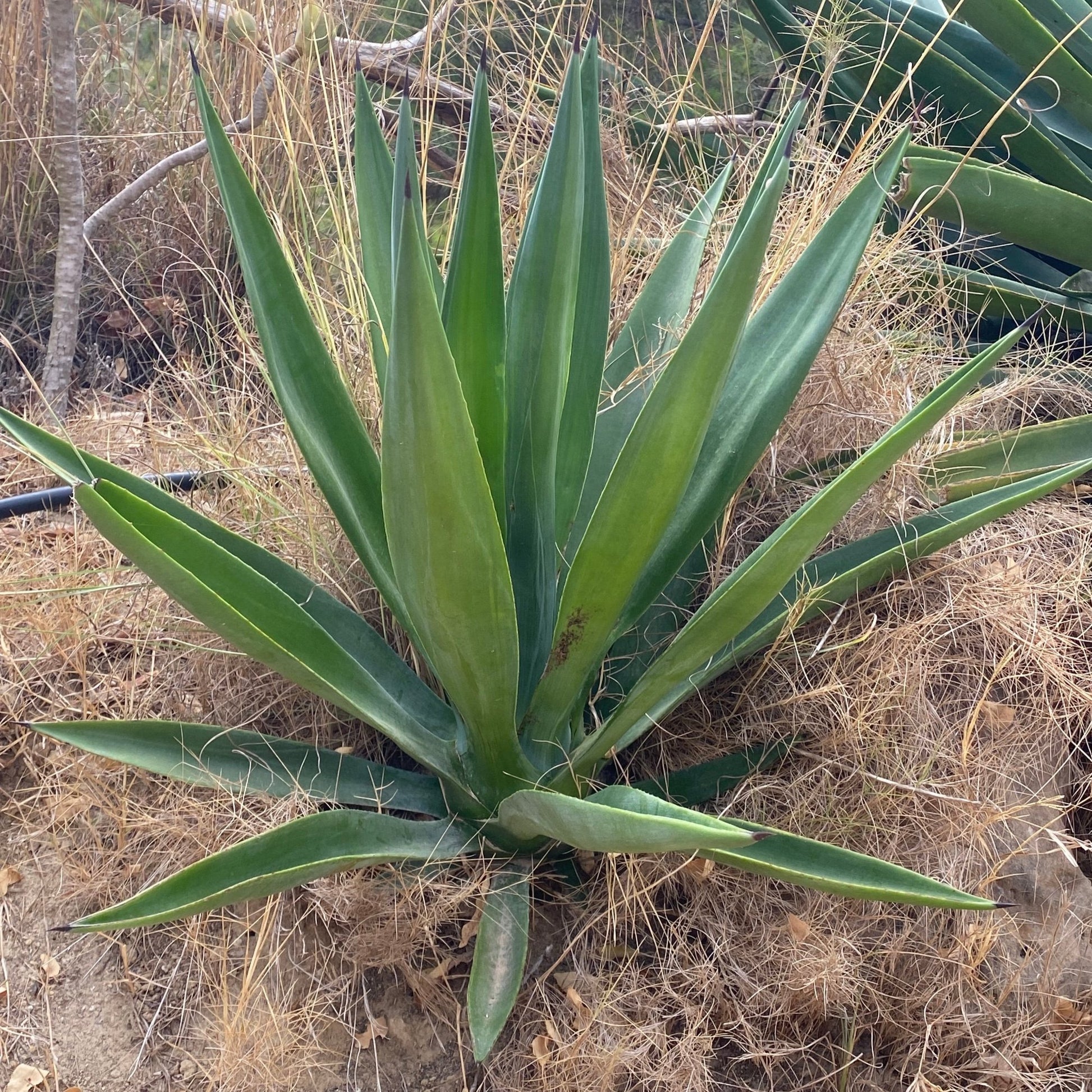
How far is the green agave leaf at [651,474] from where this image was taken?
36.8 inches

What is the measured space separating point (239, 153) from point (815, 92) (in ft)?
4.40

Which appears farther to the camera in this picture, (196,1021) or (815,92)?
(815,92)

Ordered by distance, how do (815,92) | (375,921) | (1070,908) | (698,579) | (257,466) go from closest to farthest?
1. (375,921)
2. (1070,908)
3. (698,579)
4. (257,466)
5. (815,92)

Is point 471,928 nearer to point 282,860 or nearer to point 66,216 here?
point 282,860

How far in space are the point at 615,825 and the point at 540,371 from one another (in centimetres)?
59

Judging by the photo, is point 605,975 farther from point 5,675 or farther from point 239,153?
point 239,153

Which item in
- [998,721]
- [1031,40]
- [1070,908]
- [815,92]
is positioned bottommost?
[1070,908]

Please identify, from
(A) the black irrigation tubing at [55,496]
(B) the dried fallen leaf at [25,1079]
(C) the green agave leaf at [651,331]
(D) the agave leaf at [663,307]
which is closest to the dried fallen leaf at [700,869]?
(C) the green agave leaf at [651,331]

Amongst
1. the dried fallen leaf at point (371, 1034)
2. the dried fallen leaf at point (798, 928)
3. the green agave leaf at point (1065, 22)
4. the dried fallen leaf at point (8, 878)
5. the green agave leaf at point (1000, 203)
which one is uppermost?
the green agave leaf at point (1065, 22)

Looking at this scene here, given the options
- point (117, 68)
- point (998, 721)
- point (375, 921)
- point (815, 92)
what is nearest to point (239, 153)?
point (117, 68)

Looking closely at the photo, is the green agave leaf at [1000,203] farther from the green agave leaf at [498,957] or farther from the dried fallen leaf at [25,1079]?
the dried fallen leaf at [25,1079]

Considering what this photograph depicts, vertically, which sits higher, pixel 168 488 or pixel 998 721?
pixel 998 721

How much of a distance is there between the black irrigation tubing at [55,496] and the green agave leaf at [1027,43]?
160 centimetres

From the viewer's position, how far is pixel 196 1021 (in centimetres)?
127
